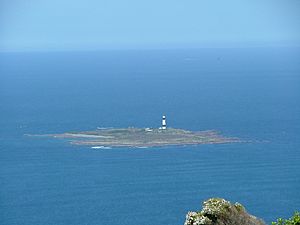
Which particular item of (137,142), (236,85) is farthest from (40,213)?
(236,85)

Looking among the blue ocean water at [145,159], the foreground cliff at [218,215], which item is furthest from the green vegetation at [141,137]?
the foreground cliff at [218,215]

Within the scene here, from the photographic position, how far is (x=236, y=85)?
133375mm

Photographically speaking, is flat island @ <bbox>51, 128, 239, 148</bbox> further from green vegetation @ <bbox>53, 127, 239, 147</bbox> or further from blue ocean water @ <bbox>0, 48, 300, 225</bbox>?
blue ocean water @ <bbox>0, 48, 300, 225</bbox>

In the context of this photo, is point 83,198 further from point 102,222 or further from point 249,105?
point 249,105

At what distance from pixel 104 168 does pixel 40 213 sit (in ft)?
48.5

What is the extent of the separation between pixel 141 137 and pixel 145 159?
30.1 feet

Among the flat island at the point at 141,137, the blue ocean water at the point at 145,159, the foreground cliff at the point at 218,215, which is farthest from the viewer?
the flat island at the point at 141,137

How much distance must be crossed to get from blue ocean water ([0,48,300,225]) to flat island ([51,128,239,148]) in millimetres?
2013

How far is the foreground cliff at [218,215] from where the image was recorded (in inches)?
562

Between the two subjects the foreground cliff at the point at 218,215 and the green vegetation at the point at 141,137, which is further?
the green vegetation at the point at 141,137

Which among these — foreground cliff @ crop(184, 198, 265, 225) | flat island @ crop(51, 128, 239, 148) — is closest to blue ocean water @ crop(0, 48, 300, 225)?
flat island @ crop(51, 128, 239, 148)

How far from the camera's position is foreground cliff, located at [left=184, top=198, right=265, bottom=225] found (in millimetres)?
14266

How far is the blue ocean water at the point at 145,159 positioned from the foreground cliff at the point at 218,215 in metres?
30.6

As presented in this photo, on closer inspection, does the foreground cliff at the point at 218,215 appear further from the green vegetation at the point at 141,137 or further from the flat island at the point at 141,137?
the green vegetation at the point at 141,137
